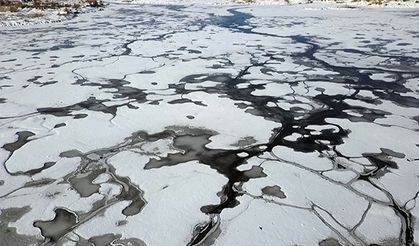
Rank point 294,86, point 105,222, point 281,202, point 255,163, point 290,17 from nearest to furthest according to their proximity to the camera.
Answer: point 105,222
point 281,202
point 255,163
point 294,86
point 290,17

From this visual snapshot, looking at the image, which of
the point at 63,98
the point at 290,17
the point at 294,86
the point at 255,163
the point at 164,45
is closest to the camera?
the point at 255,163

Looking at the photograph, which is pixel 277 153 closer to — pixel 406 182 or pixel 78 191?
pixel 406 182

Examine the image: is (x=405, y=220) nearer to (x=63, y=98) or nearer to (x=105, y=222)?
(x=105, y=222)

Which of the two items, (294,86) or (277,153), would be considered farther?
(294,86)

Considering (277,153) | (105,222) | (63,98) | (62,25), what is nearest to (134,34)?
(62,25)

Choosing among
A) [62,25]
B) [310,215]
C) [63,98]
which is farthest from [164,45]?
[310,215]

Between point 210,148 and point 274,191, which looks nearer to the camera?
point 274,191

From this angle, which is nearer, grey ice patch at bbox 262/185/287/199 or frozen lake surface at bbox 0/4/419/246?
frozen lake surface at bbox 0/4/419/246

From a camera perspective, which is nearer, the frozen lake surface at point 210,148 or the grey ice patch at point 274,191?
the frozen lake surface at point 210,148
